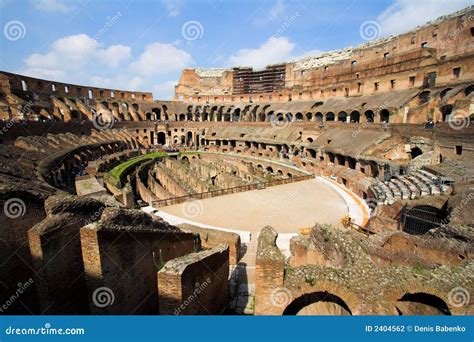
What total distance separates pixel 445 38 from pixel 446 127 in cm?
1643

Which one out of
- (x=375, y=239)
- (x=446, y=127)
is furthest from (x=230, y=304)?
(x=446, y=127)

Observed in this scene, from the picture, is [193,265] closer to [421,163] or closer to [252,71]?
[421,163]

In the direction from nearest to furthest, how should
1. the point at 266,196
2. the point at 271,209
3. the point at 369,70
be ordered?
the point at 271,209
the point at 266,196
the point at 369,70

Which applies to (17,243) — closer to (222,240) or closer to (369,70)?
(222,240)

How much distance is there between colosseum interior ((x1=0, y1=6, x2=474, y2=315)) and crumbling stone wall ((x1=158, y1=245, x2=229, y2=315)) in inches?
1.4

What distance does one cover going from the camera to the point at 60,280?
475 centimetres

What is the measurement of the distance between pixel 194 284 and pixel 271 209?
968 cm

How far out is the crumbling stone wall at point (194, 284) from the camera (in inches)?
169

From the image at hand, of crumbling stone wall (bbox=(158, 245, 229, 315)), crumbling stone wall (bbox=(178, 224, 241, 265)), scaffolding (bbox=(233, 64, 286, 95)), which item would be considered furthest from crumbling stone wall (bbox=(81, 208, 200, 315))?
scaffolding (bbox=(233, 64, 286, 95))

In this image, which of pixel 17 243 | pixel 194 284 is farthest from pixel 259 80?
pixel 194 284

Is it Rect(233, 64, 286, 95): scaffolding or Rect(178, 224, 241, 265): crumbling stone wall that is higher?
Rect(233, 64, 286, 95): scaffolding

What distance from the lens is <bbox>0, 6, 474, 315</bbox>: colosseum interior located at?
4.84 meters

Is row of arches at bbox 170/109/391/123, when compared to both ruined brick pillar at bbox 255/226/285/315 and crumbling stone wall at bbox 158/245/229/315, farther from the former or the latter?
crumbling stone wall at bbox 158/245/229/315

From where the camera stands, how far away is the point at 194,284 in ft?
15.7
